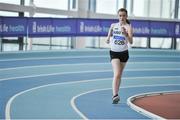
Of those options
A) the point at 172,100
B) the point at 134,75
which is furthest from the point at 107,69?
the point at 172,100

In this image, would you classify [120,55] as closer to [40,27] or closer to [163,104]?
[163,104]

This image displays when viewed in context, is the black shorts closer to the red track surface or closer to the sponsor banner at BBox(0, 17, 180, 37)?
the red track surface

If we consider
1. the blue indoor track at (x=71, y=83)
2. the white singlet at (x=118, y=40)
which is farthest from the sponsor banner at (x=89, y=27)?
the white singlet at (x=118, y=40)

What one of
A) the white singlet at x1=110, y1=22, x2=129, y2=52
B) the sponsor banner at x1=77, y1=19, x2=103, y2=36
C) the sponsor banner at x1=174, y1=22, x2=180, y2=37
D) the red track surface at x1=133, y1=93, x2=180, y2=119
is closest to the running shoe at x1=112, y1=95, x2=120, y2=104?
the red track surface at x1=133, y1=93, x2=180, y2=119

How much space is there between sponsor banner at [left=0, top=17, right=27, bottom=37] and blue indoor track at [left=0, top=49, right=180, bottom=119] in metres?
0.91

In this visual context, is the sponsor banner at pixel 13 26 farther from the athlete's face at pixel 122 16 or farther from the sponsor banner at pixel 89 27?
the athlete's face at pixel 122 16

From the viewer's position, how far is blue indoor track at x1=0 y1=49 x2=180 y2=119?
753 centimetres

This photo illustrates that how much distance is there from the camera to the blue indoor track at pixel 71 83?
753 centimetres

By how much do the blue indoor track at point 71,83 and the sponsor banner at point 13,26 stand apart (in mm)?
906

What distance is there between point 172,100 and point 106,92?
1.54 meters

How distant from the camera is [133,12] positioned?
89.4 ft

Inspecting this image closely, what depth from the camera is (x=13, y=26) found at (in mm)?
17922

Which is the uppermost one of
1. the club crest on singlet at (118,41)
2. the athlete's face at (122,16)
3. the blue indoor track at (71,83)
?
the athlete's face at (122,16)

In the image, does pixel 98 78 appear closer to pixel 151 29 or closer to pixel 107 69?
pixel 107 69
